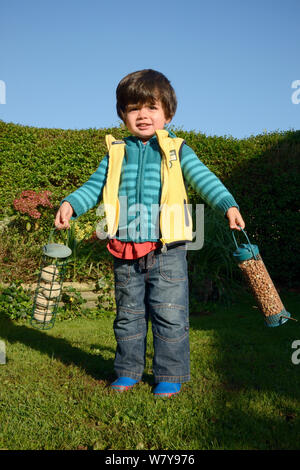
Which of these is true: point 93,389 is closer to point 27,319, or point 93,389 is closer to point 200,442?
point 200,442

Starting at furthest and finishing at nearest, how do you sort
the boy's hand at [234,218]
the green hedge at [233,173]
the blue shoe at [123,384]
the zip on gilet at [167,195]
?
the green hedge at [233,173] → the blue shoe at [123,384] → the zip on gilet at [167,195] → the boy's hand at [234,218]

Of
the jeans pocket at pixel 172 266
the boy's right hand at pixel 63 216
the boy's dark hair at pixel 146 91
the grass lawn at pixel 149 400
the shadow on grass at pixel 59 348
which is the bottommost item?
the shadow on grass at pixel 59 348

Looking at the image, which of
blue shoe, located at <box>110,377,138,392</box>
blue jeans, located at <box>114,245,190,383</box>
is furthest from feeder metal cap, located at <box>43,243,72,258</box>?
blue shoe, located at <box>110,377,138,392</box>

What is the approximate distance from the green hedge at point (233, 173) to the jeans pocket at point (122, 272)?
14.8ft

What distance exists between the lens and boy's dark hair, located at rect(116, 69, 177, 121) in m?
2.84

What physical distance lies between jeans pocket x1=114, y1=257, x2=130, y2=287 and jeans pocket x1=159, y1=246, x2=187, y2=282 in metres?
0.24

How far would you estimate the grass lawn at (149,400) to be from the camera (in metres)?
2.22

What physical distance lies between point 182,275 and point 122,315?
498 millimetres

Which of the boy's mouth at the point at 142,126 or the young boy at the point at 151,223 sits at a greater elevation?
the boy's mouth at the point at 142,126

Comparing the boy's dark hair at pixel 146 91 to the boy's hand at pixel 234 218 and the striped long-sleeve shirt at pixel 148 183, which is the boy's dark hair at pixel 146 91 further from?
the boy's hand at pixel 234 218

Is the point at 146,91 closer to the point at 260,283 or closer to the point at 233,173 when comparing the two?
the point at 260,283

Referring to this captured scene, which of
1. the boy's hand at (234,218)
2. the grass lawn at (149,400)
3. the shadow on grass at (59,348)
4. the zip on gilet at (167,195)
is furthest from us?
the shadow on grass at (59,348)

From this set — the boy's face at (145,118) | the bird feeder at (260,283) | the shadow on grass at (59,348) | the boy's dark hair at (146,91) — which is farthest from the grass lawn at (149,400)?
the boy's dark hair at (146,91)

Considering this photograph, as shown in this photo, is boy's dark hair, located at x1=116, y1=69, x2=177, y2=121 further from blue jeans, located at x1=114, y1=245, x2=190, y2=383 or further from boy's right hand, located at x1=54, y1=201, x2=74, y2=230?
blue jeans, located at x1=114, y1=245, x2=190, y2=383
